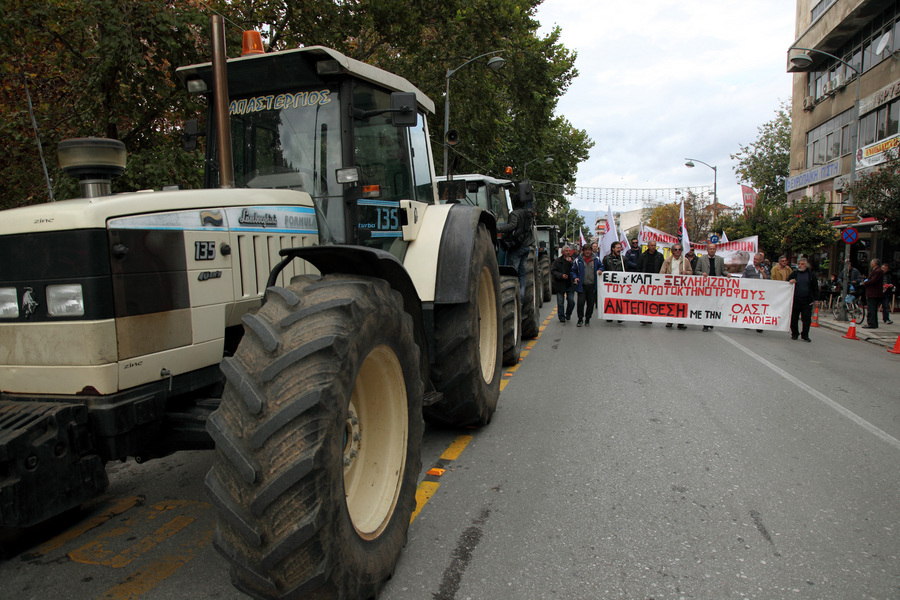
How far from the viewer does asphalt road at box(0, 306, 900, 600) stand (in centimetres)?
306

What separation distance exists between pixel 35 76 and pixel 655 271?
13726mm

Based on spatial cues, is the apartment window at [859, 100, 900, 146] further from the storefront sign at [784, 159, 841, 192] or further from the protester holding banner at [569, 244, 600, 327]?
the protester holding banner at [569, 244, 600, 327]

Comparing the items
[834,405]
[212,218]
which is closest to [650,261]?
[834,405]

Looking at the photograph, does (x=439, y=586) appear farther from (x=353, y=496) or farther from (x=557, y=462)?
(x=557, y=462)

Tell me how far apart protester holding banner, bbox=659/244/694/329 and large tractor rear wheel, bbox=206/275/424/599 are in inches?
475

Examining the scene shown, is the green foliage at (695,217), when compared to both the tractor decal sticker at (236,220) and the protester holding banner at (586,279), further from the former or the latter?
the tractor decal sticker at (236,220)

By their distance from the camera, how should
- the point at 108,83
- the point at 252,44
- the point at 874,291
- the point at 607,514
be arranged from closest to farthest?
1. the point at 607,514
2. the point at 252,44
3. the point at 108,83
4. the point at 874,291

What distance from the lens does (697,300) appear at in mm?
13203

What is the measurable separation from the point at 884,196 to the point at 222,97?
18.3m

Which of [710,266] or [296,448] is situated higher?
[710,266]

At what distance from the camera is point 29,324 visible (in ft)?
8.57

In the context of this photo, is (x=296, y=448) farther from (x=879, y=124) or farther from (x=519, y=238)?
(x=879, y=124)

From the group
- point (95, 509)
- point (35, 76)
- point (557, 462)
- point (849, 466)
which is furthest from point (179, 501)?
point (35, 76)

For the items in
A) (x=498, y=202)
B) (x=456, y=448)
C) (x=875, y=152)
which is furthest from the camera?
(x=875, y=152)
